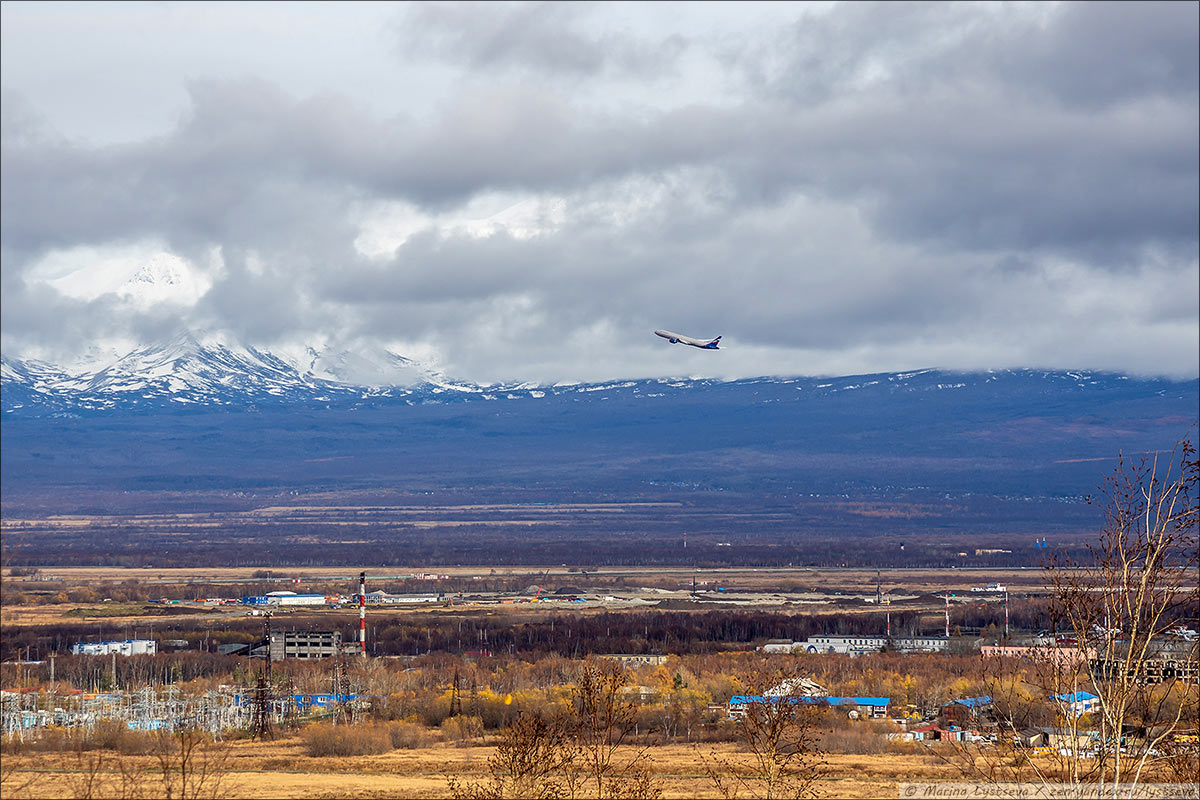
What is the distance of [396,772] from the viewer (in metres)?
53.8

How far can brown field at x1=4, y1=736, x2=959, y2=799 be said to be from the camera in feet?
156

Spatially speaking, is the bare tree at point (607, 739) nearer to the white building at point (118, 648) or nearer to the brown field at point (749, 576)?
the white building at point (118, 648)

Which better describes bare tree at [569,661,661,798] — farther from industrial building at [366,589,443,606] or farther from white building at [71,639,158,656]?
industrial building at [366,589,443,606]

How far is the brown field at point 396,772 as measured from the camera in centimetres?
4741

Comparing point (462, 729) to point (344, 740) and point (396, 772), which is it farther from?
point (396, 772)

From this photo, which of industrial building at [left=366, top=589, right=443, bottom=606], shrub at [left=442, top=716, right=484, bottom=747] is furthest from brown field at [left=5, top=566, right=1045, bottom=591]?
shrub at [left=442, top=716, right=484, bottom=747]

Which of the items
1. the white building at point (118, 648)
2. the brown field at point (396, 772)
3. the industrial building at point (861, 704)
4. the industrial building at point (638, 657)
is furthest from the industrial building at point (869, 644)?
the white building at point (118, 648)

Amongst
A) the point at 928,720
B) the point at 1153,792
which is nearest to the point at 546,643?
the point at 928,720

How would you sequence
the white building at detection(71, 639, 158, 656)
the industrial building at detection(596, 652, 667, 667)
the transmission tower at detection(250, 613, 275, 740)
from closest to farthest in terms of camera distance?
the transmission tower at detection(250, 613, 275, 740) < the industrial building at detection(596, 652, 667, 667) < the white building at detection(71, 639, 158, 656)

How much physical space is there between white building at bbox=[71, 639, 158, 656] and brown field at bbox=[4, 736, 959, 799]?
37436mm

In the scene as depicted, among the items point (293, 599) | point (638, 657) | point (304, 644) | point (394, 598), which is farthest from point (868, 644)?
point (293, 599)

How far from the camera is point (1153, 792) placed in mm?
27031

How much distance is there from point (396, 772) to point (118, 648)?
161 feet

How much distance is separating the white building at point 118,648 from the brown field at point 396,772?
37.4 meters
